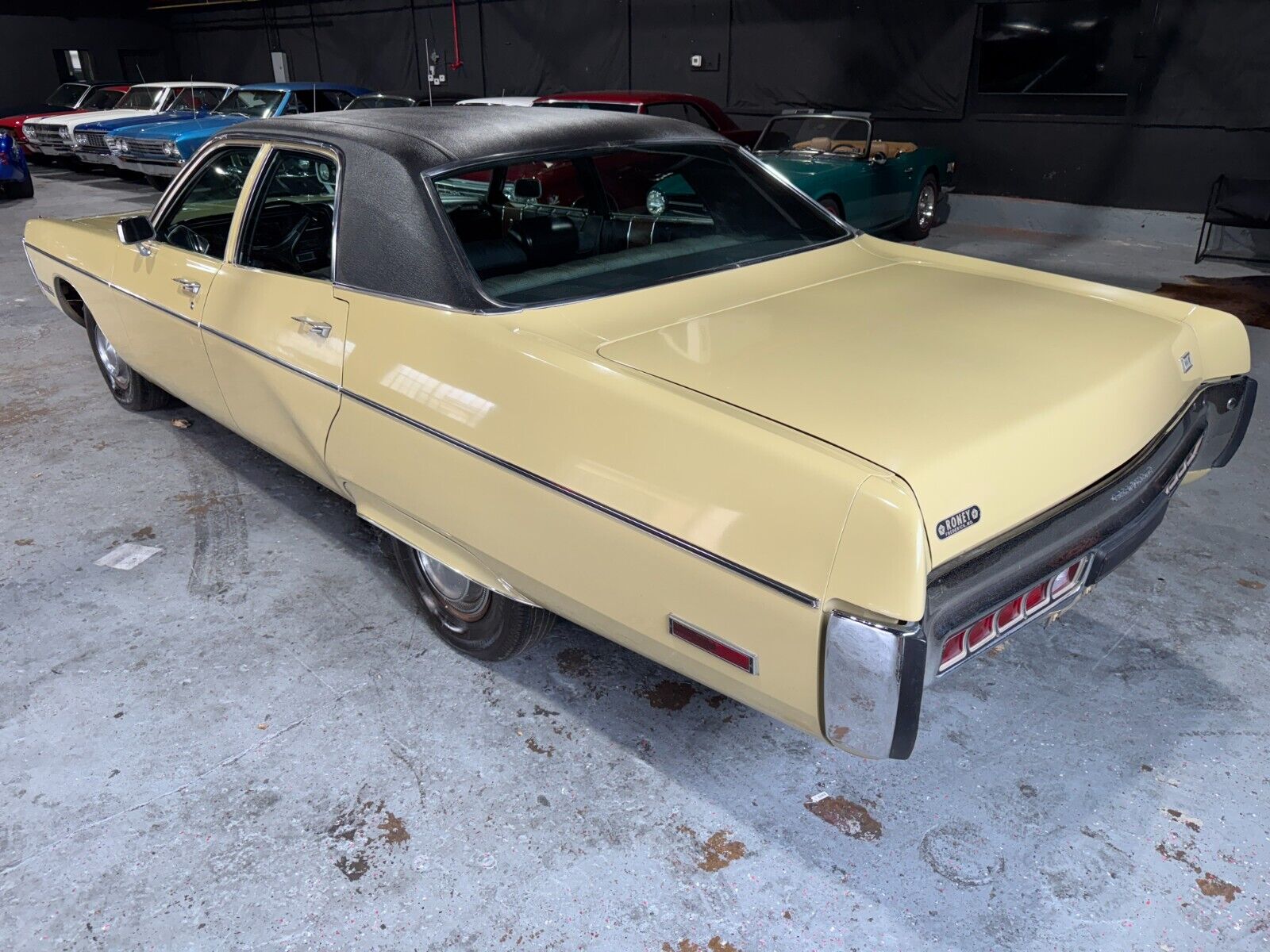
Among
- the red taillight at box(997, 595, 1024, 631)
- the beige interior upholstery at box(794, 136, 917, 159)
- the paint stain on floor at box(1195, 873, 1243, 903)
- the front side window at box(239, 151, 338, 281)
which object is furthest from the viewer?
the beige interior upholstery at box(794, 136, 917, 159)

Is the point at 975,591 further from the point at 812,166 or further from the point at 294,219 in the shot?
the point at 812,166

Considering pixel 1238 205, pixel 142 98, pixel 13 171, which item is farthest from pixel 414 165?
pixel 142 98

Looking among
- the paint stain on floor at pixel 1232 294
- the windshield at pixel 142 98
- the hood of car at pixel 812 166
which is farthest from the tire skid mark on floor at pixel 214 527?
the windshield at pixel 142 98

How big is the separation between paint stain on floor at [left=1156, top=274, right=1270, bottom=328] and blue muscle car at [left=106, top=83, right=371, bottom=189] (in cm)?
953

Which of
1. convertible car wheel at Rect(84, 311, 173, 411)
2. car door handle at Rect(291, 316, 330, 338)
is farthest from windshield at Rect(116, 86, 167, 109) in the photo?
car door handle at Rect(291, 316, 330, 338)

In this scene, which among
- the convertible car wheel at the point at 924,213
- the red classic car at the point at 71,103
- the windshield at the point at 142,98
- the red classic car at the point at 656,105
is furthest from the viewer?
the red classic car at the point at 71,103

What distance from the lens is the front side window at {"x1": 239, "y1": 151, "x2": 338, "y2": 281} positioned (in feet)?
9.20

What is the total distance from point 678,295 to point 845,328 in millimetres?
440

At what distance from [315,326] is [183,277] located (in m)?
1.00

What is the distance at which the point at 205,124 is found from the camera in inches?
444

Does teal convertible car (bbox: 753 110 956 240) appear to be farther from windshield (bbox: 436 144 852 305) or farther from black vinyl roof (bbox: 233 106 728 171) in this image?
black vinyl roof (bbox: 233 106 728 171)

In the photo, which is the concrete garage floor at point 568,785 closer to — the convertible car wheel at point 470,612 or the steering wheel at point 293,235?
the convertible car wheel at point 470,612

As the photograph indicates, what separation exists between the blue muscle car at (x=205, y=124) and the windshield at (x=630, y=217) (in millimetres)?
9458

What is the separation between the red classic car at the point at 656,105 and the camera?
24.4 feet
